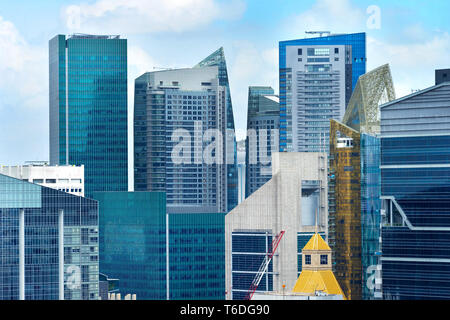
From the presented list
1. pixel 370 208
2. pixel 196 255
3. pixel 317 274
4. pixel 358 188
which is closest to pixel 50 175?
pixel 196 255

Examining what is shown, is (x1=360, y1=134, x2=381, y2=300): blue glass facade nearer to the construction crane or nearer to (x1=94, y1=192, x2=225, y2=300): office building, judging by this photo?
the construction crane

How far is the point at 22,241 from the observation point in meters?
30.5

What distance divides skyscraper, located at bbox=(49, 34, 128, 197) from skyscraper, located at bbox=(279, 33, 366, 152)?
11.8 metres

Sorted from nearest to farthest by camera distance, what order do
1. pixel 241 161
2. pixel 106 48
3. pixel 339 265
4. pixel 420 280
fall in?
1. pixel 420 280
2. pixel 339 265
3. pixel 106 48
4. pixel 241 161

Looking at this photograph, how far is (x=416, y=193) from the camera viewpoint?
33.1 metres

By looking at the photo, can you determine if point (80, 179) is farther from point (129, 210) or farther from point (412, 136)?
point (412, 136)

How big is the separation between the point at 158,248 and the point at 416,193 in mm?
19737

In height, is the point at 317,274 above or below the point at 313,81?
below

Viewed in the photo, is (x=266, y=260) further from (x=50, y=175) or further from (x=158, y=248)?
(x=50, y=175)

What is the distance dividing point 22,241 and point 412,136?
14.0 m

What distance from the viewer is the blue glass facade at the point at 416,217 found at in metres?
32.9

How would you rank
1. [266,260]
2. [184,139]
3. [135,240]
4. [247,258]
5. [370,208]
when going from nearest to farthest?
[370,208] < [266,260] < [247,258] < [135,240] < [184,139]
